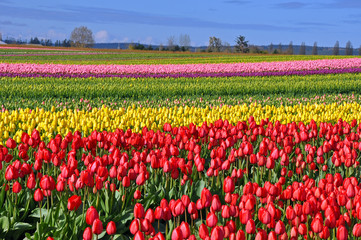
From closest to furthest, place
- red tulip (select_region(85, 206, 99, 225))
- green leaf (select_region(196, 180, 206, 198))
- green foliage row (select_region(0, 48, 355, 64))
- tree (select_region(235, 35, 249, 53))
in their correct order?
red tulip (select_region(85, 206, 99, 225)) → green leaf (select_region(196, 180, 206, 198)) → green foliage row (select_region(0, 48, 355, 64)) → tree (select_region(235, 35, 249, 53))

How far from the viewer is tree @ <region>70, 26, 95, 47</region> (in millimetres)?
112438

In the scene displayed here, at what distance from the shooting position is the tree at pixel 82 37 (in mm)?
112438

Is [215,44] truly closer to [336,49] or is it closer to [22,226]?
[336,49]

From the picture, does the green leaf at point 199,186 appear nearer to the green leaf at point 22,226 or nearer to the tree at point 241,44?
the green leaf at point 22,226

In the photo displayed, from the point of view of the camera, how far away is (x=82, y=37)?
11381 centimetres

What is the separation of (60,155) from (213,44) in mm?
98001

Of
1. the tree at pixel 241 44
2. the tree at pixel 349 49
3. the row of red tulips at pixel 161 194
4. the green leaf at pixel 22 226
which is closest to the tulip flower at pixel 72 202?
the row of red tulips at pixel 161 194

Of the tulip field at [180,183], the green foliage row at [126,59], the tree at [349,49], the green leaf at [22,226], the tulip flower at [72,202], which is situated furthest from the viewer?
the tree at [349,49]

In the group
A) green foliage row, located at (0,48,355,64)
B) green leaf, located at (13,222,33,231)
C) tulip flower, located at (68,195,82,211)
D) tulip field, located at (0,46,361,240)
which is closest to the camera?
tulip field, located at (0,46,361,240)

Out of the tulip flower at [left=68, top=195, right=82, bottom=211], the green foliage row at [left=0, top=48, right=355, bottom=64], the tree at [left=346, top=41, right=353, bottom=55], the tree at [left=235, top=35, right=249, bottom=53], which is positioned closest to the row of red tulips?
the tulip flower at [left=68, top=195, right=82, bottom=211]

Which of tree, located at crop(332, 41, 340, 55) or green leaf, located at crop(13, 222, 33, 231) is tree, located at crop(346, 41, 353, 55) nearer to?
tree, located at crop(332, 41, 340, 55)

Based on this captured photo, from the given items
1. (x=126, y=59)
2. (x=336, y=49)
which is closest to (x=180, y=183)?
(x=126, y=59)

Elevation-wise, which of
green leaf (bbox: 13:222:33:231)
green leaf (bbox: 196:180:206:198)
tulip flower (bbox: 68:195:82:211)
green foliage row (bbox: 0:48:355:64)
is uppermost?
green foliage row (bbox: 0:48:355:64)

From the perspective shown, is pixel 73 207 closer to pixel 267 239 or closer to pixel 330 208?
pixel 267 239
